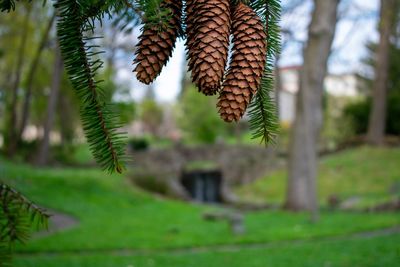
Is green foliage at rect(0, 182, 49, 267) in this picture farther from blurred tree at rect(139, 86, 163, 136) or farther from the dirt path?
blurred tree at rect(139, 86, 163, 136)

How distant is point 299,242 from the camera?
1039cm

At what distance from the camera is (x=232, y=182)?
30.8m

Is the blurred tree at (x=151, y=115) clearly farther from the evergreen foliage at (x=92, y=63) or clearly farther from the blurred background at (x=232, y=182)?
the evergreen foliage at (x=92, y=63)

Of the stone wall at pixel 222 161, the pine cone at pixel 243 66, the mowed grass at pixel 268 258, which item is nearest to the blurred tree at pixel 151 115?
the stone wall at pixel 222 161

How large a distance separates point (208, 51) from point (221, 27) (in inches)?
3.2

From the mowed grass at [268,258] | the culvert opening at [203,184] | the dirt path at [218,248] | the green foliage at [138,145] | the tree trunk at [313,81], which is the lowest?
the culvert opening at [203,184]

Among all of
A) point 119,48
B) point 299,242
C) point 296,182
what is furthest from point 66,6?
point 119,48

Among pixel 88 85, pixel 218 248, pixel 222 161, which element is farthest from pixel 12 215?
pixel 222 161

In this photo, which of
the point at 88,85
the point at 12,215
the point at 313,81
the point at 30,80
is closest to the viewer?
the point at 88,85

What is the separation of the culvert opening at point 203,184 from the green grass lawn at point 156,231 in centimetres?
847

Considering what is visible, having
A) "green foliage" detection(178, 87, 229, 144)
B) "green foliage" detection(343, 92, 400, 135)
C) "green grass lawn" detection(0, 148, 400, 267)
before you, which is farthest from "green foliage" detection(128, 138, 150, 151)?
"green foliage" detection(343, 92, 400, 135)

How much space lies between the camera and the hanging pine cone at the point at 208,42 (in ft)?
3.43

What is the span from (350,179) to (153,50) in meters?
24.4

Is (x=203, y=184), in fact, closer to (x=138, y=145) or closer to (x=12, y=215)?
(x=138, y=145)
